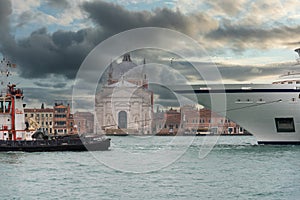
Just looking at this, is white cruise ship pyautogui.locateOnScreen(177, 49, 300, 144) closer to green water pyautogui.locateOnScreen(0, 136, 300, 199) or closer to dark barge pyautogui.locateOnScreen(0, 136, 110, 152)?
green water pyautogui.locateOnScreen(0, 136, 300, 199)

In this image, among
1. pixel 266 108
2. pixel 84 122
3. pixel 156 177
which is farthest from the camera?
pixel 84 122

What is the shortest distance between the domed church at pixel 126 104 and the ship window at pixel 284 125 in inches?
3011

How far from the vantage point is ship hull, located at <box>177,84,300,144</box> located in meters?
42.4

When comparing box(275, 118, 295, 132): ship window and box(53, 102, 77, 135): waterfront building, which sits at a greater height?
box(53, 102, 77, 135): waterfront building

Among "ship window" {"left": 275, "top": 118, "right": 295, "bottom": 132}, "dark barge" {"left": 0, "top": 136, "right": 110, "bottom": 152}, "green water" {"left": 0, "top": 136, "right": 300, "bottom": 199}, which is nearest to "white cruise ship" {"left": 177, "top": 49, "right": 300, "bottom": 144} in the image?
"ship window" {"left": 275, "top": 118, "right": 295, "bottom": 132}

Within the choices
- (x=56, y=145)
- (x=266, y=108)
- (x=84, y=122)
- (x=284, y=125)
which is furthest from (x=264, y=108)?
(x=84, y=122)

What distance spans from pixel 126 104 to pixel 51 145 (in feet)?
260

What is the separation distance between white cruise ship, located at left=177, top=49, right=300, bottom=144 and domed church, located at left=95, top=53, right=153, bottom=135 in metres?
75.5

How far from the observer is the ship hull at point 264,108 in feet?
139

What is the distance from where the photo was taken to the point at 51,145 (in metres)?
46.2

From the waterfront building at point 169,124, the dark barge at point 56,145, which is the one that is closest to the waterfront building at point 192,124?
the waterfront building at point 169,124

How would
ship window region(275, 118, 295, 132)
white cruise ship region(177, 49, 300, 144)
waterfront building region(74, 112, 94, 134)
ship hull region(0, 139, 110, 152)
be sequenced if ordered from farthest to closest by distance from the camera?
1. waterfront building region(74, 112, 94, 134)
2. ship hull region(0, 139, 110, 152)
3. ship window region(275, 118, 295, 132)
4. white cruise ship region(177, 49, 300, 144)

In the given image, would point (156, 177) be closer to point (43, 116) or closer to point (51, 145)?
point (51, 145)

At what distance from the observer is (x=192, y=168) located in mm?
32469
